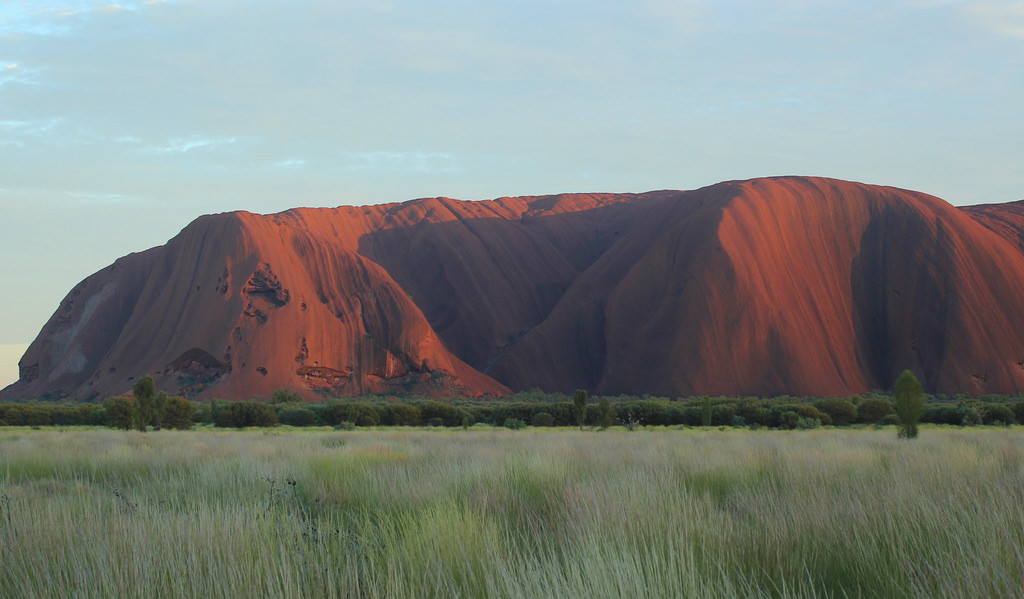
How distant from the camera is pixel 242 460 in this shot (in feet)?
38.7

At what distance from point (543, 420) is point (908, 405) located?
24965mm

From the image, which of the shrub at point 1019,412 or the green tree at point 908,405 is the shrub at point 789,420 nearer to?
the shrub at point 1019,412

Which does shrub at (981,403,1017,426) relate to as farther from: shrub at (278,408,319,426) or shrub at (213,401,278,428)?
shrub at (213,401,278,428)

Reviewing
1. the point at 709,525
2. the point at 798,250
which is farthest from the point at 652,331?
the point at 709,525

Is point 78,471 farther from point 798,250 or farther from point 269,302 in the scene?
point 798,250

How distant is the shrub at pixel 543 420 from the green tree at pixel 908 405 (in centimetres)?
2386

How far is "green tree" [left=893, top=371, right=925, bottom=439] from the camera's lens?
21.5 metres

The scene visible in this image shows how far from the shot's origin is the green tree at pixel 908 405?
21458mm

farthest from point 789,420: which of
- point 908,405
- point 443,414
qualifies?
point 443,414

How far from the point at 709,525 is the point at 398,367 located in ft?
254

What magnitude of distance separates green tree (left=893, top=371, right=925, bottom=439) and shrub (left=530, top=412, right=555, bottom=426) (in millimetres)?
23857

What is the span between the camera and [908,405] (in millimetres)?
21766

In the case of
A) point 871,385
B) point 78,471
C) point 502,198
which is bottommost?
point 871,385

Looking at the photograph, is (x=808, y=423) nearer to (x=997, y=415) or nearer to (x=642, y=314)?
(x=997, y=415)
